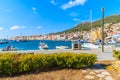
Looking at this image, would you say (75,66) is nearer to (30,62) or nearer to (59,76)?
(59,76)

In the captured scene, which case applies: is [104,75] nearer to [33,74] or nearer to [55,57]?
[55,57]

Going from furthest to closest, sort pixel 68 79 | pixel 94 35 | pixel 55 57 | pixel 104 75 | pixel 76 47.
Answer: pixel 94 35 → pixel 76 47 → pixel 55 57 → pixel 104 75 → pixel 68 79

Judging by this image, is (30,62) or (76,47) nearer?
(30,62)

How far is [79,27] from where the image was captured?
17825cm

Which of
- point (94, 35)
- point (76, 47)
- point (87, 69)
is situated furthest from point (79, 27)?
point (87, 69)

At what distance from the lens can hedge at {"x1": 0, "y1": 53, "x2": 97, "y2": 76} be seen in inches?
300

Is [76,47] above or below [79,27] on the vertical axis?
below

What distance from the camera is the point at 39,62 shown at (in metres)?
8.10

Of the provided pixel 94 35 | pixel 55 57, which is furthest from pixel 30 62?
pixel 94 35

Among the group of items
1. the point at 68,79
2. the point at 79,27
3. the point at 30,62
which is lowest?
the point at 68,79

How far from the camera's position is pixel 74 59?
8.39 metres

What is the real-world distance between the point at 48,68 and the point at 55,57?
697mm

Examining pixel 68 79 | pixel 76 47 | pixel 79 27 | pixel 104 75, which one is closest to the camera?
pixel 68 79

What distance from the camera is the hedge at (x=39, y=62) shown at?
7612mm
